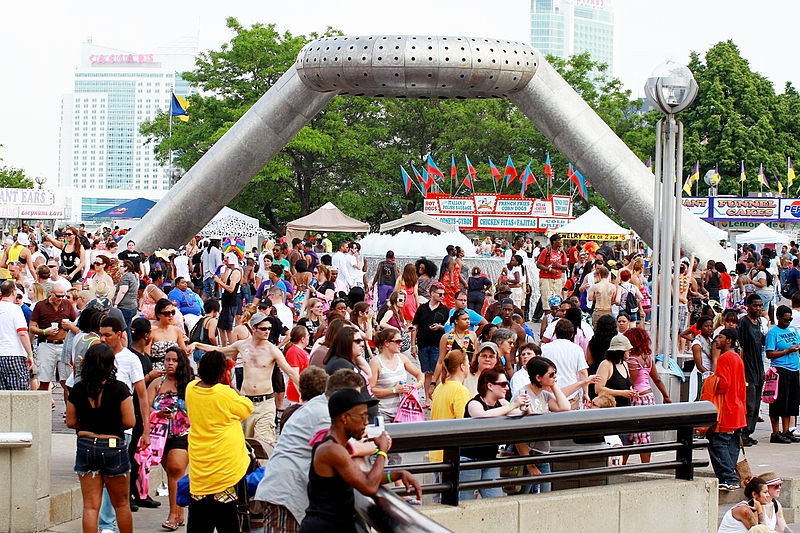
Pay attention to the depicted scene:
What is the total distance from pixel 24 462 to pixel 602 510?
12.6 feet

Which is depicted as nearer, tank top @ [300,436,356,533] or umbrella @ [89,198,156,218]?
tank top @ [300,436,356,533]

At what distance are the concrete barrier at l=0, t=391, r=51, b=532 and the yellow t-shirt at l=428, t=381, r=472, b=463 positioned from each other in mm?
2628

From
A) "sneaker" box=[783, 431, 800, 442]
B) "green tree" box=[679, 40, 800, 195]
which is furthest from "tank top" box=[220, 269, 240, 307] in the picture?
"green tree" box=[679, 40, 800, 195]

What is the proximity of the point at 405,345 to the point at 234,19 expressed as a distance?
36086mm

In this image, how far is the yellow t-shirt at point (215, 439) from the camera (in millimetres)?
7055

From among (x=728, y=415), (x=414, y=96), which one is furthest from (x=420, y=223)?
(x=728, y=415)

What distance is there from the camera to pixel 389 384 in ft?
31.7

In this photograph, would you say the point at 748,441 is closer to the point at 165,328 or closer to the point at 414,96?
the point at 165,328

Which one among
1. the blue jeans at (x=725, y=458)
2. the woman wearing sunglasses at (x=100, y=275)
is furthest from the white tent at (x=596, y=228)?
the blue jeans at (x=725, y=458)

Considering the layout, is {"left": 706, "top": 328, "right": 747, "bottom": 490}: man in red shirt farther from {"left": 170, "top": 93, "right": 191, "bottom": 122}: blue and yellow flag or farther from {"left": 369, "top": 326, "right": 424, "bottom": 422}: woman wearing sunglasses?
{"left": 170, "top": 93, "right": 191, "bottom": 122}: blue and yellow flag

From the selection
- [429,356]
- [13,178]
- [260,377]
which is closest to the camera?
[260,377]

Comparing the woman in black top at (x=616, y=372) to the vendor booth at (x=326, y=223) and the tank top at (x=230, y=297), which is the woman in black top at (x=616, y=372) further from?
the vendor booth at (x=326, y=223)

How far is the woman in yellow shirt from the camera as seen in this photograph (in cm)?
705

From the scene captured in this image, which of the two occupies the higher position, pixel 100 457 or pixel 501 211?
pixel 501 211
